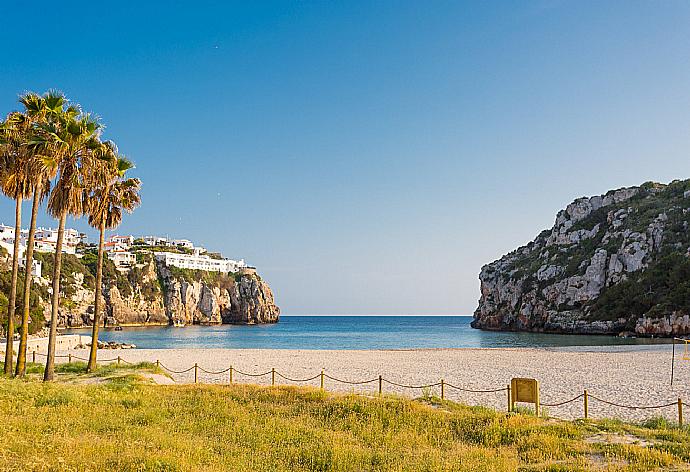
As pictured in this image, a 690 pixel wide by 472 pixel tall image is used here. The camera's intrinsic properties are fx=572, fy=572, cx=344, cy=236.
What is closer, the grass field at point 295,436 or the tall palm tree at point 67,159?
the grass field at point 295,436

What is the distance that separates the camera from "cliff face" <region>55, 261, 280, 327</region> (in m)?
130

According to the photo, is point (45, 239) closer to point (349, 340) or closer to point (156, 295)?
point (156, 295)

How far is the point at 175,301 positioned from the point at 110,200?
13328cm

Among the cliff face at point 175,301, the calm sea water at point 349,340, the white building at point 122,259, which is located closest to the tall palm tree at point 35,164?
the calm sea water at point 349,340

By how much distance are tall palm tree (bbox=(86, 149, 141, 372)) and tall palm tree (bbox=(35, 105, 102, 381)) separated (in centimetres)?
162

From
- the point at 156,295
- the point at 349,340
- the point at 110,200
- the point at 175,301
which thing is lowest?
the point at 349,340

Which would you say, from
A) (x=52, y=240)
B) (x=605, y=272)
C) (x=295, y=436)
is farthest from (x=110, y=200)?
(x=52, y=240)

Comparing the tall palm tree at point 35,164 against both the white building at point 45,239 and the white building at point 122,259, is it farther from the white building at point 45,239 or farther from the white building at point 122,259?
the white building at point 122,259

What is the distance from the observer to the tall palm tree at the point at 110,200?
1009 inches

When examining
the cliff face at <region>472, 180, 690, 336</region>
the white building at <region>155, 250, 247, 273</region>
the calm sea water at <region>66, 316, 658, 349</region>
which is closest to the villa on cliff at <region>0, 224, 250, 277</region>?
the white building at <region>155, 250, 247, 273</region>

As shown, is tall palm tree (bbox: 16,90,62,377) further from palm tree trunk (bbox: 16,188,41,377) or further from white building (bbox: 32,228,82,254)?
white building (bbox: 32,228,82,254)

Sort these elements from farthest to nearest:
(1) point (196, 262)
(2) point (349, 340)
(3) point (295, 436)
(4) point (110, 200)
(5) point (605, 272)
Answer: (1) point (196, 262) < (5) point (605, 272) < (2) point (349, 340) < (4) point (110, 200) < (3) point (295, 436)

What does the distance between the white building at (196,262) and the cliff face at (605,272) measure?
87.0 meters

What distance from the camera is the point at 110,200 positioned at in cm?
2677
